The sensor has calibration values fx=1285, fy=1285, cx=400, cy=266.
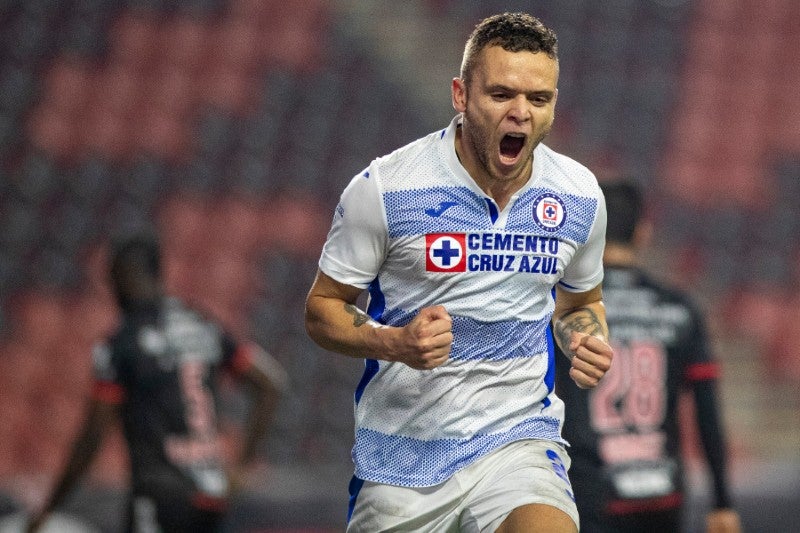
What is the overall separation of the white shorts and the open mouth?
0.80 metres

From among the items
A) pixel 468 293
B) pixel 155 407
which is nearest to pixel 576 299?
pixel 468 293

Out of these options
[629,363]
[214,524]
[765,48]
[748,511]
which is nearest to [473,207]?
[629,363]

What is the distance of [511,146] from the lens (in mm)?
3555

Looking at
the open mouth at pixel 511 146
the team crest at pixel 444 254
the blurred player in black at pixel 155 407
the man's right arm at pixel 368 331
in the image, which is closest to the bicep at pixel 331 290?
the man's right arm at pixel 368 331

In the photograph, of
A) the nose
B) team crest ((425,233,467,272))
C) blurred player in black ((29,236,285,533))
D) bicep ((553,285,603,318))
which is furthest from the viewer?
blurred player in black ((29,236,285,533))

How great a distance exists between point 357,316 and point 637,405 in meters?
1.91

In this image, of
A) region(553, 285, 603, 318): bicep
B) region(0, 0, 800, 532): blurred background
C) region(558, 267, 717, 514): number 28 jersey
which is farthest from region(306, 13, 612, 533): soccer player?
region(0, 0, 800, 532): blurred background

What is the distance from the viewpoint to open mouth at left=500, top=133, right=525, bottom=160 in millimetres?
3521

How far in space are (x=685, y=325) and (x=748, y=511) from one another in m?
3.34

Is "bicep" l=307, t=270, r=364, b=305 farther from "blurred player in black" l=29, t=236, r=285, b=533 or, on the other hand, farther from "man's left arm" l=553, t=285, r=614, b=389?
"blurred player in black" l=29, t=236, r=285, b=533

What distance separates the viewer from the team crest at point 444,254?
11.7 ft

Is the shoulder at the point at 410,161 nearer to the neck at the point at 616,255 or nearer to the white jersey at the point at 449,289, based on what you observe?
the white jersey at the point at 449,289

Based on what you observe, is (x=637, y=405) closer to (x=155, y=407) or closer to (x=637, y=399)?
(x=637, y=399)

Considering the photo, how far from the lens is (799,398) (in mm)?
11273
